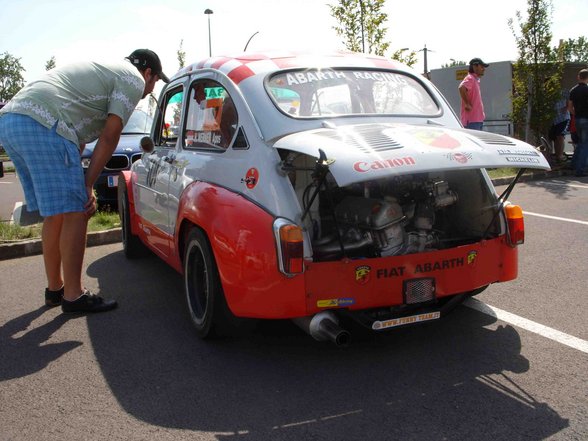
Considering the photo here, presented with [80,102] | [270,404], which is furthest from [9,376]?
[80,102]

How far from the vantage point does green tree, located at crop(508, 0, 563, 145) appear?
39.8ft

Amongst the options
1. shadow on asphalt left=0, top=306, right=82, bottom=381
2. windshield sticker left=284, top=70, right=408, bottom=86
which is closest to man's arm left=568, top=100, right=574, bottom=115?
windshield sticker left=284, top=70, right=408, bottom=86

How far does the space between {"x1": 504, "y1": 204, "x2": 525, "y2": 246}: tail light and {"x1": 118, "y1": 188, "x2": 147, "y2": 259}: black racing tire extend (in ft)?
12.3

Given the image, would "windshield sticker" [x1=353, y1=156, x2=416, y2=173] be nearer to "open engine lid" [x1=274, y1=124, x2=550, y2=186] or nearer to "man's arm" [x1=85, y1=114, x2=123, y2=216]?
"open engine lid" [x1=274, y1=124, x2=550, y2=186]

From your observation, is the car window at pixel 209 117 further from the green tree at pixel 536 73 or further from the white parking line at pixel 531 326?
the green tree at pixel 536 73

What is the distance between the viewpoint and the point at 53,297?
4.73 meters

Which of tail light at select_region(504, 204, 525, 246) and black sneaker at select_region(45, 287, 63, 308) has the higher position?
tail light at select_region(504, 204, 525, 246)

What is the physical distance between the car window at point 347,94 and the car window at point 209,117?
1.13 feet

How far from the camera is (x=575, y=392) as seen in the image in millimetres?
2996

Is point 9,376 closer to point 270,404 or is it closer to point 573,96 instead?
point 270,404

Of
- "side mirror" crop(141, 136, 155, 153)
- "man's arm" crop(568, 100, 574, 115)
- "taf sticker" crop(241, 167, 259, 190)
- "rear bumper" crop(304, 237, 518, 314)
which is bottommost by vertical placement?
"rear bumper" crop(304, 237, 518, 314)

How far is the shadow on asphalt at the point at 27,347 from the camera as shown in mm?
3566

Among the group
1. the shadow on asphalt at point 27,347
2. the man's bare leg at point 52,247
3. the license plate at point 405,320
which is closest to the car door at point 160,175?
the man's bare leg at point 52,247

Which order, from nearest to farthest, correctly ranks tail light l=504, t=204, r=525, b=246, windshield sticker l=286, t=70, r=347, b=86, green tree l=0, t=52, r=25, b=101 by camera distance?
tail light l=504, t=204, r=525, b=246 → windshield sticker l=286, t=70, r=347, b=86 → green tree l=0, t=52, r=25, b=101
